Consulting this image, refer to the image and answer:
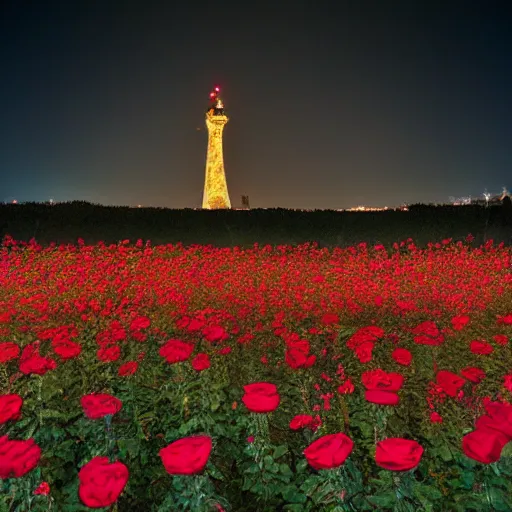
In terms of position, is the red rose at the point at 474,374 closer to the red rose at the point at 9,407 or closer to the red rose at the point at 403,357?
the red rose at the point at 403,357

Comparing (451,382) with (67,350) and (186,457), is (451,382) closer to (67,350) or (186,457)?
(186,457)

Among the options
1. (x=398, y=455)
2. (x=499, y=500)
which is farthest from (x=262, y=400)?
(x=499, y=500)

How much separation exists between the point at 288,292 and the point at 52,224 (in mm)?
8706

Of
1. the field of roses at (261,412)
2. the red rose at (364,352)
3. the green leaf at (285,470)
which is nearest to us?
the field of roses at (261,412)

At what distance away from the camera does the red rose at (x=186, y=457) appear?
1900 mm

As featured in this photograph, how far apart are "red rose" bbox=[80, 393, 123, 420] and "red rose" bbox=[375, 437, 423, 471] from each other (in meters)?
1.41

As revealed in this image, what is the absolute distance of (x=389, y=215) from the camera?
17578mm

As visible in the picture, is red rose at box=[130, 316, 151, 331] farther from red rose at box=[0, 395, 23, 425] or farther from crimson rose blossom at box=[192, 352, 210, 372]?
red rose at box=[0, 395, 23, 425]

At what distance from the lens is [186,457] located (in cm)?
192

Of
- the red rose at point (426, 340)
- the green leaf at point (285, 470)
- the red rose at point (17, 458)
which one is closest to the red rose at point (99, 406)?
the red rose at point (17, 458)

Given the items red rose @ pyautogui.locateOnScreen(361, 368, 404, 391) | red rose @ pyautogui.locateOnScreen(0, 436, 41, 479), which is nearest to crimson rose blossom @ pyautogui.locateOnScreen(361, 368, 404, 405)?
red rose @ pyautogui.locateOnScreen(361, 368, 404, 391)

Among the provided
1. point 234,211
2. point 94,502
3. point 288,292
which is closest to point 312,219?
point 234,211

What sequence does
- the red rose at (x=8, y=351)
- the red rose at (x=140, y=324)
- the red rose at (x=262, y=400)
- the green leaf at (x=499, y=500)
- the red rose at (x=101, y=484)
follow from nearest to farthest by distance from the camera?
the red rose at (x=101, y=484), the red rose at (x=262, y=400), the green leaf at (x=499, y=500), the red rose at (x=8, y=351), the red rose at (x=140, y=324)

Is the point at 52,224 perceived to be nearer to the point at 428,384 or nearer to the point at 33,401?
the point at 33,401
